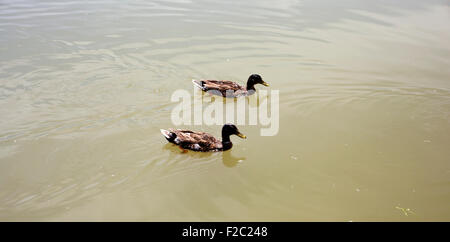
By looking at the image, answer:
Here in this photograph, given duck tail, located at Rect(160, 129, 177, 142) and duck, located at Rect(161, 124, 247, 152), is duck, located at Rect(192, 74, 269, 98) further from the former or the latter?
duck tail, located at Rect(160, 129, 177, 142)

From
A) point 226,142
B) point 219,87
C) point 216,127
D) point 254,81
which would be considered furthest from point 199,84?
point 226,142

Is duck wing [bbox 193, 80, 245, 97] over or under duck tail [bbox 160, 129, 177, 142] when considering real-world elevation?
over

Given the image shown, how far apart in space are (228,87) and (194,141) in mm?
2615

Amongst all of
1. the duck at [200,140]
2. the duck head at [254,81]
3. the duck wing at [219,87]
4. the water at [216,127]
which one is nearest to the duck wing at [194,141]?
the duck at [200,140]

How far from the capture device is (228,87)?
9.06 m

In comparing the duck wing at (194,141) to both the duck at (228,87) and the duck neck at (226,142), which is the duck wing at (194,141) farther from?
the duck at (228,87)

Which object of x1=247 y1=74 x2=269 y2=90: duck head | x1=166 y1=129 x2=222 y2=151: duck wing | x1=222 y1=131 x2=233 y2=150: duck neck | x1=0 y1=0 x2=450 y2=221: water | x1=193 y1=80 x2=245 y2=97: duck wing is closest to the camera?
x1=0 y1=0 x2=450 y2=221: water

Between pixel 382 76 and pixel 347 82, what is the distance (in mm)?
1097

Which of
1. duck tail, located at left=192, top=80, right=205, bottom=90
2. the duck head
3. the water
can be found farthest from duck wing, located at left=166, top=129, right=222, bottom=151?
the duck head

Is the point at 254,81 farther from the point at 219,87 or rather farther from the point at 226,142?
the point at 226,142

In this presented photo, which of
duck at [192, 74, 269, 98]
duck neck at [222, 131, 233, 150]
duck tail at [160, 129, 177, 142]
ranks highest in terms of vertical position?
duck at [192, 74, 269, 98]

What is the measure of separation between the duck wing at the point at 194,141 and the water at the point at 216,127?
16 centimetres

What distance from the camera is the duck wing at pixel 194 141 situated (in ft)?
22.2

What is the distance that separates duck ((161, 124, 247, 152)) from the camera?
6.78 metres
